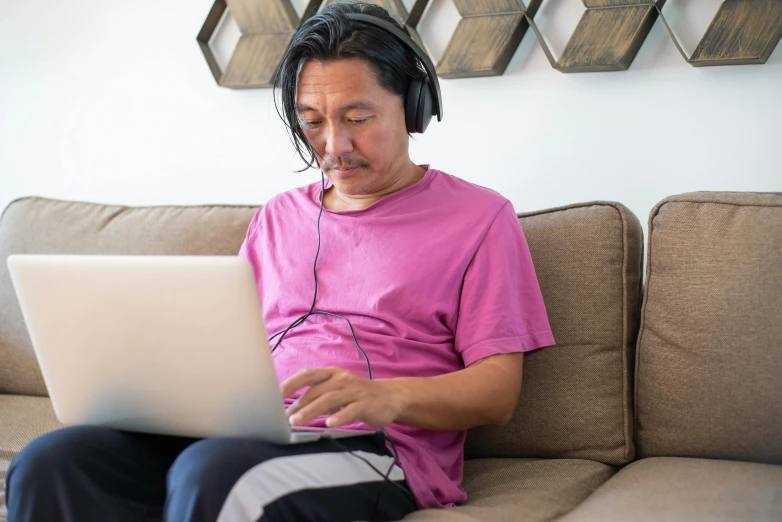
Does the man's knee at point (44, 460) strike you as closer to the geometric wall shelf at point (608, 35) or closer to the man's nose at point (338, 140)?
the man's nose at point (338, 140)

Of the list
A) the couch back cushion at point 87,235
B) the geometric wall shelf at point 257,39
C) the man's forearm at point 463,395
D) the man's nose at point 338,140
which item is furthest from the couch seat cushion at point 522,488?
the geometric wall shelf at point 257,39

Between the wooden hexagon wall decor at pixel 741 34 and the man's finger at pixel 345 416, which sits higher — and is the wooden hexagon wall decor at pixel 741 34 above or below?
above

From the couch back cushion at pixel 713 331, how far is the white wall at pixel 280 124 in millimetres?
265

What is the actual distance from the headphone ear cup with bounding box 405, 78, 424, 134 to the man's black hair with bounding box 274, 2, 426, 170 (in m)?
0.01

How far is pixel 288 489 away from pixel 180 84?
1.51 m

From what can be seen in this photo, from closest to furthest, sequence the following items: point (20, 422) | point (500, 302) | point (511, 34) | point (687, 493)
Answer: point (687, 493) < point (500, 302) < point (20, 422) < point (511, 34)

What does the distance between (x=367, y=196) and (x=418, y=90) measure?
0.65ft

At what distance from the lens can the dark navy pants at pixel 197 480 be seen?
1.01 meters

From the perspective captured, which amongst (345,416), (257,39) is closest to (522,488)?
(345,416)

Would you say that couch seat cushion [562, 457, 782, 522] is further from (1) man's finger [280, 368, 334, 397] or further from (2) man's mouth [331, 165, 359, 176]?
(2) man's mouth [331, 165, 359, 176]

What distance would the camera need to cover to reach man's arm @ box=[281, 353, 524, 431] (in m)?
1.06

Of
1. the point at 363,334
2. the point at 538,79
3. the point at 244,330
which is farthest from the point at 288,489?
the point at 538,79

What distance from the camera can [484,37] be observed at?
1.86m

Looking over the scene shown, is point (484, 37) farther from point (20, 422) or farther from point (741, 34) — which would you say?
point (20, 422)
